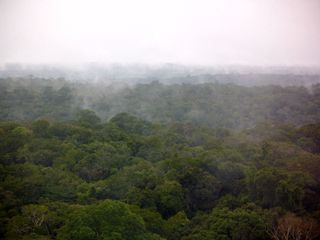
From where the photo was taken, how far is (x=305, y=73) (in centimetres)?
5766

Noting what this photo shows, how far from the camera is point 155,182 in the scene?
17.7 metres

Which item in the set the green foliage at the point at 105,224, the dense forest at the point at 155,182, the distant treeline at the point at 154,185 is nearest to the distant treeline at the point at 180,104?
the dense forest at the point at 155,182

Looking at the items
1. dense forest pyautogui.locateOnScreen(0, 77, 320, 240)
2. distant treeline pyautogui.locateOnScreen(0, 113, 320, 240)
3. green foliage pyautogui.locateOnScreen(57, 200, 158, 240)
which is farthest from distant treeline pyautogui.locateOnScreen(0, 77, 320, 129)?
green foliage pyautogui.locateOnScreen(57, 200, 158, 240)

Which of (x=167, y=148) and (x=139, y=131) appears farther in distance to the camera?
(x=139, y=131)

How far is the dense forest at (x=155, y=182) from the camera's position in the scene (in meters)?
13.0

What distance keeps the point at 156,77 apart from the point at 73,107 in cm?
3417

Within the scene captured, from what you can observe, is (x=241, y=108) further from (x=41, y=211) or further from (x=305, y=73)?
(x=41, y=211)

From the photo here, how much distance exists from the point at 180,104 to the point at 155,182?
80.9 ft

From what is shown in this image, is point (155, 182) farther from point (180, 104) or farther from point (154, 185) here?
point (180, 104)

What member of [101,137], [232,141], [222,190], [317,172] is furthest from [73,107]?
[317,172]

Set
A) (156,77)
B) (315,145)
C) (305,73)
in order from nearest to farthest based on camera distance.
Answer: (315,145) → (305,73) → (156,77)

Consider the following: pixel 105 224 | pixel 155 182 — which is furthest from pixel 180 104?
pixel 105 224

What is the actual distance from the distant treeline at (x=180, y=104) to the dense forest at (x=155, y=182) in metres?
8.58

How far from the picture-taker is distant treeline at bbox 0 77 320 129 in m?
36.8
